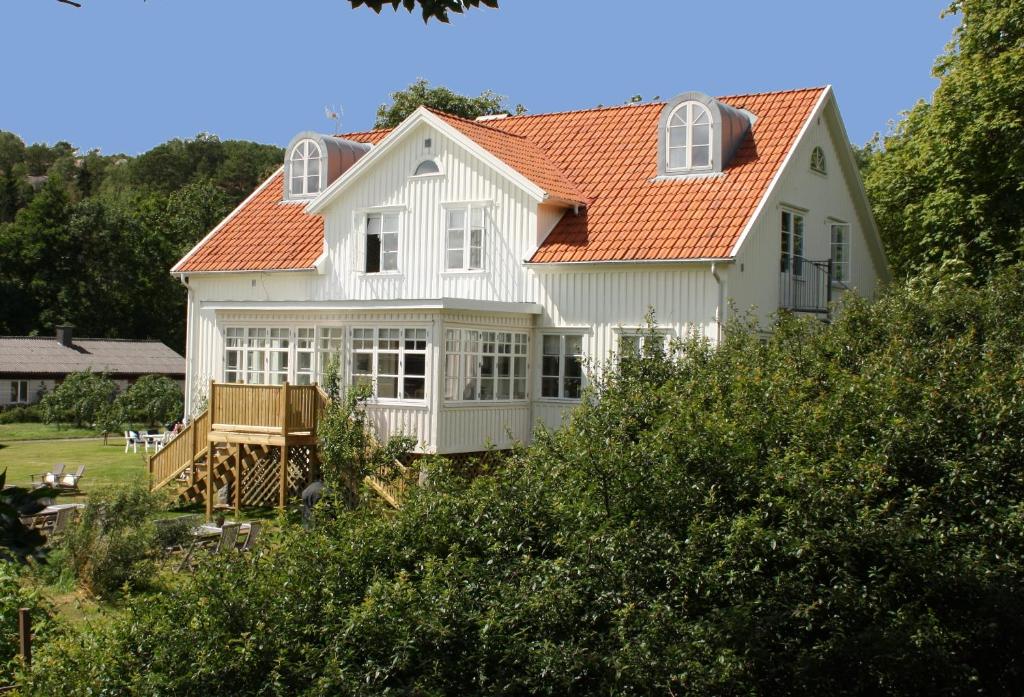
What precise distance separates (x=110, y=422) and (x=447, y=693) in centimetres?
3318

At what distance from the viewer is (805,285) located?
81.9ft

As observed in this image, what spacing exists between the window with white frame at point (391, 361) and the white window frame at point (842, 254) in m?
10.1

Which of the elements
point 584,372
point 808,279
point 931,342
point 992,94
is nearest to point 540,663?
point 931,342

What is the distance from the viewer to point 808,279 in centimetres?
2509

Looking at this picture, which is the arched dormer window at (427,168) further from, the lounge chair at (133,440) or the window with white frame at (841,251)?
the lounge chair at (133,440)

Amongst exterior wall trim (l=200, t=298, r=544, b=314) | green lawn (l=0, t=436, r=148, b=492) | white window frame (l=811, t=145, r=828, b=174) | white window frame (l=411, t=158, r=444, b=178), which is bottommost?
green lawn (l=0, t=436, r=148, b=492)

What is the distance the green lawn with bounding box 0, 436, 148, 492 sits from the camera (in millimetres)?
29562

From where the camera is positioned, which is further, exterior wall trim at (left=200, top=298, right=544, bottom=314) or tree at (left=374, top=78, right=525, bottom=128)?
tree at (left=374, top=78, right=525, bottom=128)

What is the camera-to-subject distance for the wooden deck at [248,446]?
74.4 feet

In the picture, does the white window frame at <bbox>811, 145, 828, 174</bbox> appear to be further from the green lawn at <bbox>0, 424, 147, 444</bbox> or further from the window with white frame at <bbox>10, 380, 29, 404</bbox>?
the window with white frame at <bbox>10, 380, 29, 404</bbox>

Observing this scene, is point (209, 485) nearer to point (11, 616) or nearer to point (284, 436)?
point (284, 436)

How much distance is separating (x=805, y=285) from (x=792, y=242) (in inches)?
41.8

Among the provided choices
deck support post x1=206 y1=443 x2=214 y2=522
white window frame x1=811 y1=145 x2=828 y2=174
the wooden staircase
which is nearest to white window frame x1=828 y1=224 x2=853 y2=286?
white window frame x1=811 y1=145 x2=828 y2=174

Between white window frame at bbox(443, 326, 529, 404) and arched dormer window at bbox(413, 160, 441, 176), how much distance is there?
4088 mm
